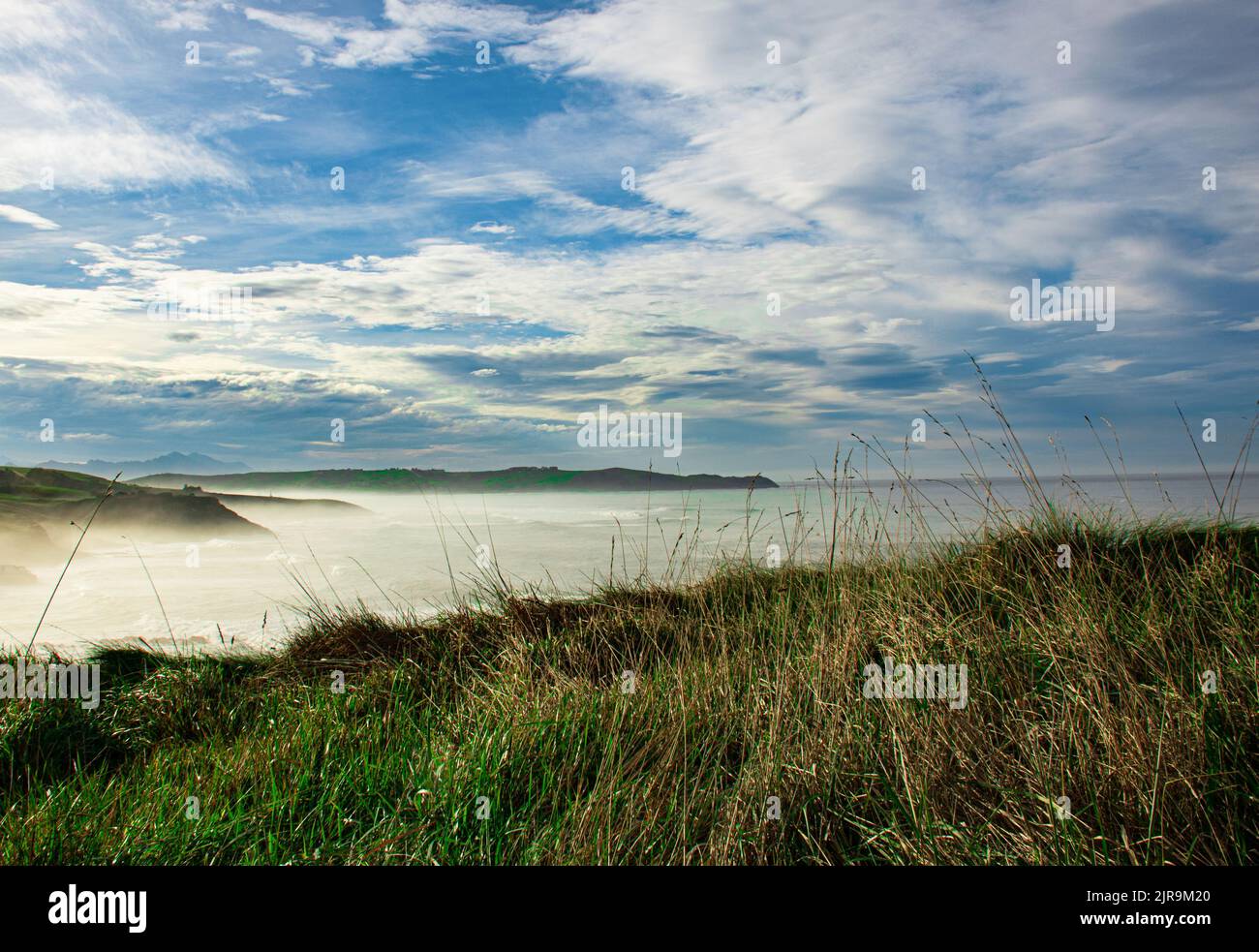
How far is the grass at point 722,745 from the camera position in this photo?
2.78 meters

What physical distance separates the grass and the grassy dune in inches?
0.6

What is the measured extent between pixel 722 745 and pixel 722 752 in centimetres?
7

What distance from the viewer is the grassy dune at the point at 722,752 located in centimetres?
277

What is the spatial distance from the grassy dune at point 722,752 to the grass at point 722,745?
0.01 metres

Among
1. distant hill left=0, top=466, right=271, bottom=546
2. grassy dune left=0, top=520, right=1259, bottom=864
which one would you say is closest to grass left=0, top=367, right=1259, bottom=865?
grassy dune left=0, top=520, right=1259, bottom=864

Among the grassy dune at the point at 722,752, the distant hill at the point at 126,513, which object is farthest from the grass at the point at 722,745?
the distant hill at the point at 126,513

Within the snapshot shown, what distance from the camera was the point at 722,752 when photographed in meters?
3.41

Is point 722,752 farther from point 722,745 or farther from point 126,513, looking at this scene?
point 126,513

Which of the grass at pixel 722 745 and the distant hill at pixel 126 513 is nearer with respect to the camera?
the grass at pixel 722 745

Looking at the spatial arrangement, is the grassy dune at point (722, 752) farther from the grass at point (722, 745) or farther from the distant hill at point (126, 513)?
the distant hill at point (126, 513)

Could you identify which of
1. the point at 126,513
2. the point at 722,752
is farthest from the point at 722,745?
the point at 126,513

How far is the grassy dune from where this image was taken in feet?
9.09
